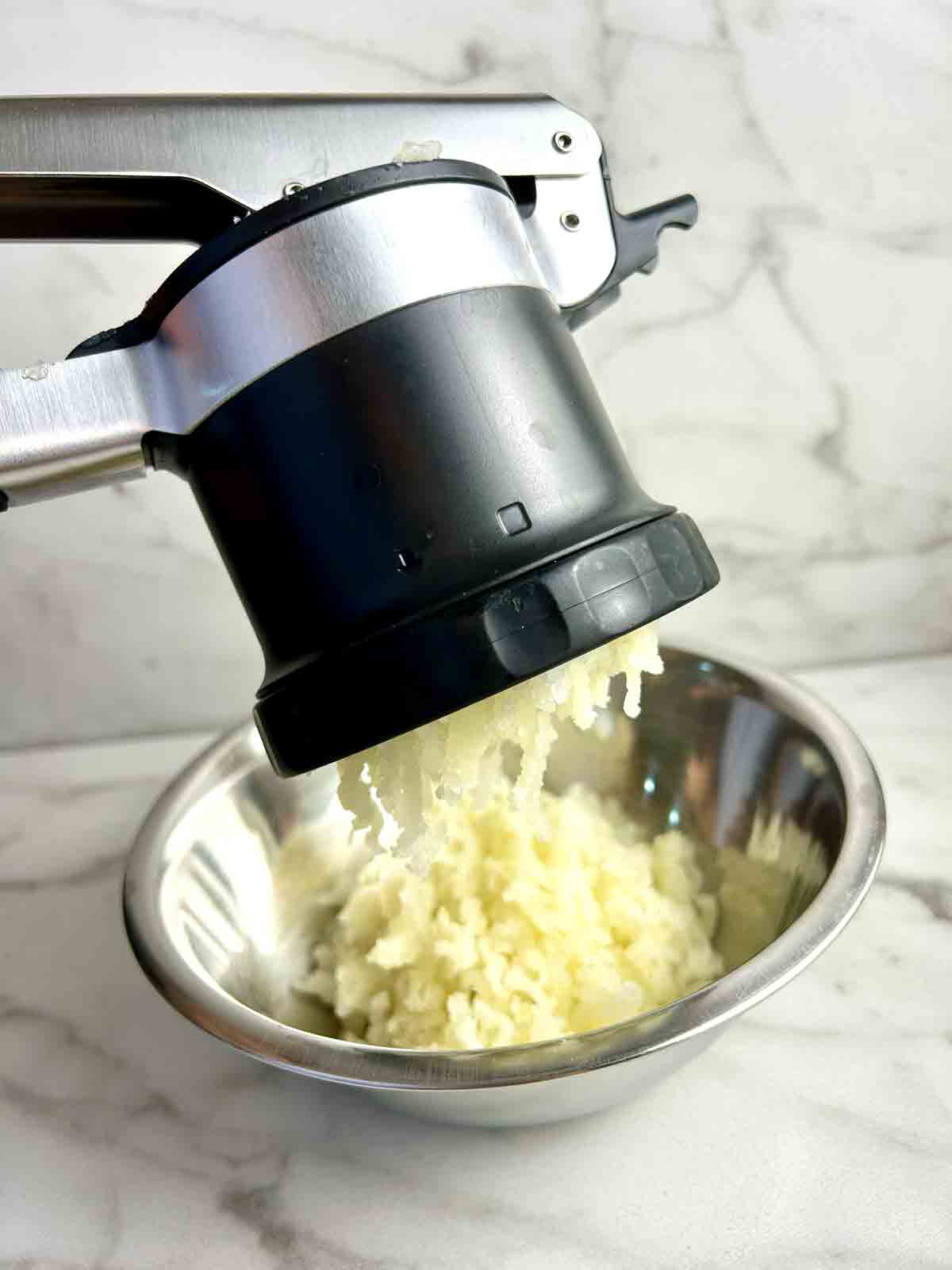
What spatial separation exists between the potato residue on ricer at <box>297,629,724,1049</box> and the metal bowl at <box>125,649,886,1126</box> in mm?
36

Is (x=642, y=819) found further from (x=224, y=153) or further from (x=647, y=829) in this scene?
(x=224, y=153)

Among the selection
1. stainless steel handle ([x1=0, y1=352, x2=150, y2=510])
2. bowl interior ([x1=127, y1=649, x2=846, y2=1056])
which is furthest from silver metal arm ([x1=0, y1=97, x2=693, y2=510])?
bowl interior ([x1=127, y1=649, x2=846, y2=1056])

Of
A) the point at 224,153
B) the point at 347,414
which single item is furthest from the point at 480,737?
the point at 224,153

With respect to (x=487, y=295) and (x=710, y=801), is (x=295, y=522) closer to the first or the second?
(x=487, y=295)

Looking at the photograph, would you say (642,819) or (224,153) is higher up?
(224,153)

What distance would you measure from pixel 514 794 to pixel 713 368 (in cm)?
45

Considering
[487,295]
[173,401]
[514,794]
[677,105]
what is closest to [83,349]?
[173,401]

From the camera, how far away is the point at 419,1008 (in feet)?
1.98

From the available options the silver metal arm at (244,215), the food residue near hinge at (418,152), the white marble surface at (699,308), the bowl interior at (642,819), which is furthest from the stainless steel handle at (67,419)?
the white marble surface at (699,308)

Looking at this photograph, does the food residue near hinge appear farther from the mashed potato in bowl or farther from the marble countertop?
the marble countertop

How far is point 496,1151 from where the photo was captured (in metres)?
0.55

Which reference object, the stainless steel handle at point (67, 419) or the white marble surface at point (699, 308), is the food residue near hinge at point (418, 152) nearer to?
the stainless steel handle at point (67, 419)

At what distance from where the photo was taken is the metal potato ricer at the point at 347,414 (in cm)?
41

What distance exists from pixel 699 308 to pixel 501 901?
0.46 metres
